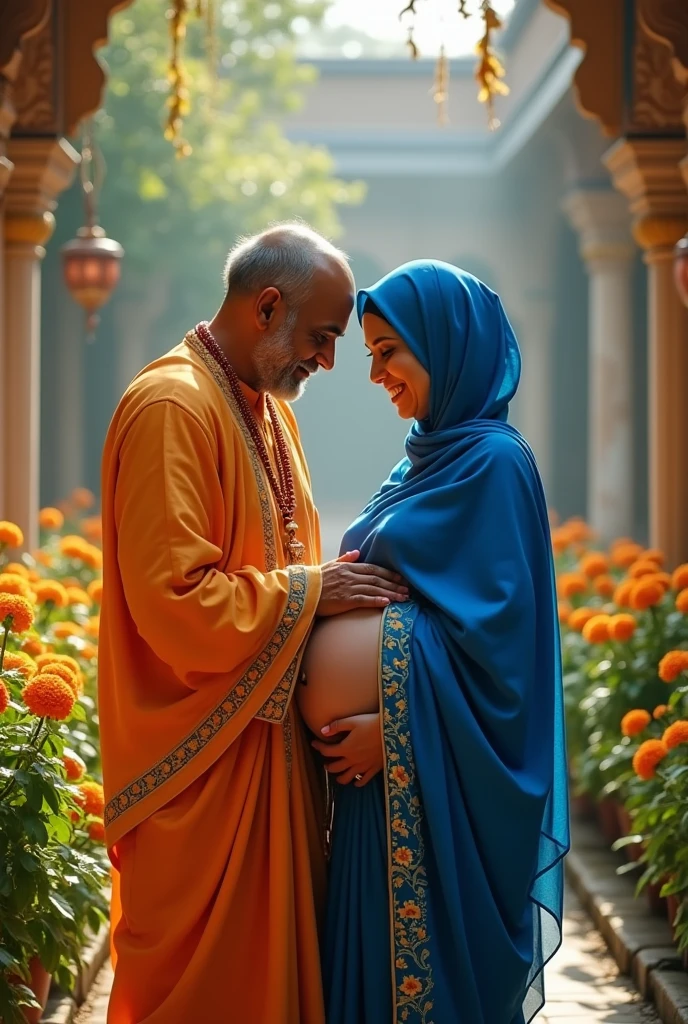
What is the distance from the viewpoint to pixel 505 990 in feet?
10.1

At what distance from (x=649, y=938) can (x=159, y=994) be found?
6.89 feet

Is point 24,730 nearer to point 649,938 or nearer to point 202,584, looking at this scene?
point 202,584

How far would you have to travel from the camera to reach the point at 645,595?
516 centimetres

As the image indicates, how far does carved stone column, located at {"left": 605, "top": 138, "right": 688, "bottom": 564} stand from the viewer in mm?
6809

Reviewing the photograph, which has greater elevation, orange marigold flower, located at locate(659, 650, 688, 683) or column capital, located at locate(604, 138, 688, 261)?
column capital, located at locate(604, 138, 688, 261)

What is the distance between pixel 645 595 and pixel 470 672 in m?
2.19

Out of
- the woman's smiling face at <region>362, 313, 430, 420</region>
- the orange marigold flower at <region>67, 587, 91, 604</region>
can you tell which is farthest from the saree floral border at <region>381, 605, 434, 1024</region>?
the orange marigold flower at <region>67, 587, 91, 604</region>

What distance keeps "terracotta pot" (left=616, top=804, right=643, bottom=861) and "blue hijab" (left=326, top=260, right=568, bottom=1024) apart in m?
2.40

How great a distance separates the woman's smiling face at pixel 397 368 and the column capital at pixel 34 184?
3.51 m

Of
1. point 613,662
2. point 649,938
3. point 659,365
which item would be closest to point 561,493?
point 659,365

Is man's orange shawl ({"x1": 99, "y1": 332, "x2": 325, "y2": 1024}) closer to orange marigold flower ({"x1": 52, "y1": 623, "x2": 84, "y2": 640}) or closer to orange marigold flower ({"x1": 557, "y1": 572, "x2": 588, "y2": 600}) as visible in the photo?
orange marigold flower ({"x1": 52, "y1": 623, "x2": 84, "y2": 640})

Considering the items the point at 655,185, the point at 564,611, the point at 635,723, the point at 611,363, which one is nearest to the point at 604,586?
the point at 564,611

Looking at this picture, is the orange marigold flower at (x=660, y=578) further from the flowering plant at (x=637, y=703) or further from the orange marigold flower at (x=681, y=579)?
Result: the orange marigold flower at (x=681, y=579)

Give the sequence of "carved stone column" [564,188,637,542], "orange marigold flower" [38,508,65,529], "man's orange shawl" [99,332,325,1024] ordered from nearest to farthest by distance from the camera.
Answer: "man's orange shawl" [99,332,325,1024] < "orange marigold flower" [38,508,65,529] < "carved stone column" [564,188,637,542]
